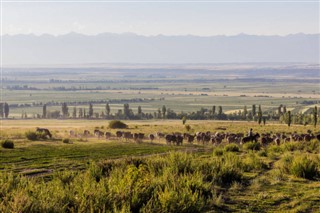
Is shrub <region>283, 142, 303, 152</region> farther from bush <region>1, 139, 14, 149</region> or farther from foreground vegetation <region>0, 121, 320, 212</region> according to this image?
bush <region>1, 139, 14, 149</region>

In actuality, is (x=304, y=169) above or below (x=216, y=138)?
above

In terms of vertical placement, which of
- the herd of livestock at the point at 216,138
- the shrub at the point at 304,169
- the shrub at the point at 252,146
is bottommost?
the herd of livestock at the point at 216,138

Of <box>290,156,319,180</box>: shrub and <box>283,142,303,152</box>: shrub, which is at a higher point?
<box>290,156,319,180</box>: shrub

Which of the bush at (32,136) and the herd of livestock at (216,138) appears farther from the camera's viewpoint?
the bush at (32,136)

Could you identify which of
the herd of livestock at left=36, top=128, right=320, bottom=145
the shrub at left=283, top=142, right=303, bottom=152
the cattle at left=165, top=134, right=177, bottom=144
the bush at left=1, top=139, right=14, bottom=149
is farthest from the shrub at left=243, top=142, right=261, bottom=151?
the bush at left=1, top=139, right=14, bottom=149

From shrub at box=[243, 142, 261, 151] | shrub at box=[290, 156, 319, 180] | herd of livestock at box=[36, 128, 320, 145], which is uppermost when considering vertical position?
shrub at box=[290, 156, 319, 180]

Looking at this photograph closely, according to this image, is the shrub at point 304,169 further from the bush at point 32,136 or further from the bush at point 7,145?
the bush at point 32,136

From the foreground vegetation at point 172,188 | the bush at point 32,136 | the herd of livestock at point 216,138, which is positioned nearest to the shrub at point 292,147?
the herd of livestock at point 216,138

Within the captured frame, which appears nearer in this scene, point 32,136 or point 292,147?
point 292,147

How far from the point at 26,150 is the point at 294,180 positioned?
21635 mm

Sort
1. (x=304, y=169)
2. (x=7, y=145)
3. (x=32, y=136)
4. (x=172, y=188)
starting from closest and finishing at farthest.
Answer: (x=172, y=188) < (x=304, y=169) < (x=7, y=145) < (x=32, y=136)

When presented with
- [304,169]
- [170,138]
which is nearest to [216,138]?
[170,138]

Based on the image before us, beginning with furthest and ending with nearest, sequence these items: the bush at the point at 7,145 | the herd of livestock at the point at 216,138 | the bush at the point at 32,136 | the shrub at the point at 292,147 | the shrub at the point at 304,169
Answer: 1. the bush at the point at 32,136
2. the herd of livestock at the point at 216,138
3. the bush at the point at 7,145
4. the shrub at the point at 292,147
5. the shrub at the point at 304,169

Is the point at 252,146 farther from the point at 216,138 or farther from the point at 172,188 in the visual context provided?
the point at 172,188
